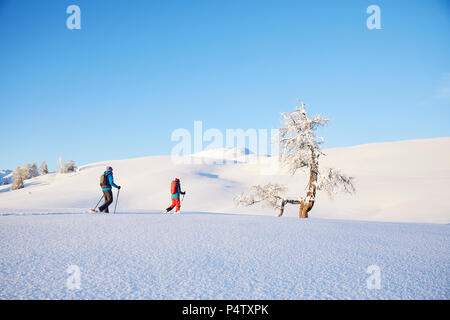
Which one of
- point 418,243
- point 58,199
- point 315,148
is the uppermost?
point 315,148

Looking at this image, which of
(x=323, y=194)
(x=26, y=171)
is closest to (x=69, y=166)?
(x=26, y=171)

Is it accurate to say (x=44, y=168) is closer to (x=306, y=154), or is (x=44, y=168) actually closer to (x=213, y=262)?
(x=306, y=154)

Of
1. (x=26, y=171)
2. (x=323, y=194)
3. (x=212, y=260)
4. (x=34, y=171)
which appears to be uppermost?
(x=212, y=260)

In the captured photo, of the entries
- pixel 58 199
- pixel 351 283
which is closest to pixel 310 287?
pixel 351 283

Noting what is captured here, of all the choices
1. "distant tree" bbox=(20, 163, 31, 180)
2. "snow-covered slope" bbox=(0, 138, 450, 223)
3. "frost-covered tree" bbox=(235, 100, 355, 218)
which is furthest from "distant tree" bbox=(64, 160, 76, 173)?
"frost-covered tree" bbox=(235, 100, 355, 218)

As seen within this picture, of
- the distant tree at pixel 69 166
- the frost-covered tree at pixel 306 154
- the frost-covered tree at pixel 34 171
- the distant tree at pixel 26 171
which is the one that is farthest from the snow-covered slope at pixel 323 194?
the frost-covered tree at pixel 34 171

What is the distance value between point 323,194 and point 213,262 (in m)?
42.3

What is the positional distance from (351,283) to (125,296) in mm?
3368

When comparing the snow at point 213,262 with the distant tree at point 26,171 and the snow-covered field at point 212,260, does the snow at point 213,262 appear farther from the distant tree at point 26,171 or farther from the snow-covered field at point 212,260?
the distant tree at point 26,171

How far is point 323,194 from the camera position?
4441 centimetres

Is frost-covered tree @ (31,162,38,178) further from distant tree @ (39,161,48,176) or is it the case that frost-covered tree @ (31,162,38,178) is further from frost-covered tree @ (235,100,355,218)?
frost-covered tree @ (235,100,355,218)

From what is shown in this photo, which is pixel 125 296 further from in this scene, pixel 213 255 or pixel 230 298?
pixel 213 255

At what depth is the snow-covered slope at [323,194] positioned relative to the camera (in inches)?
1372
